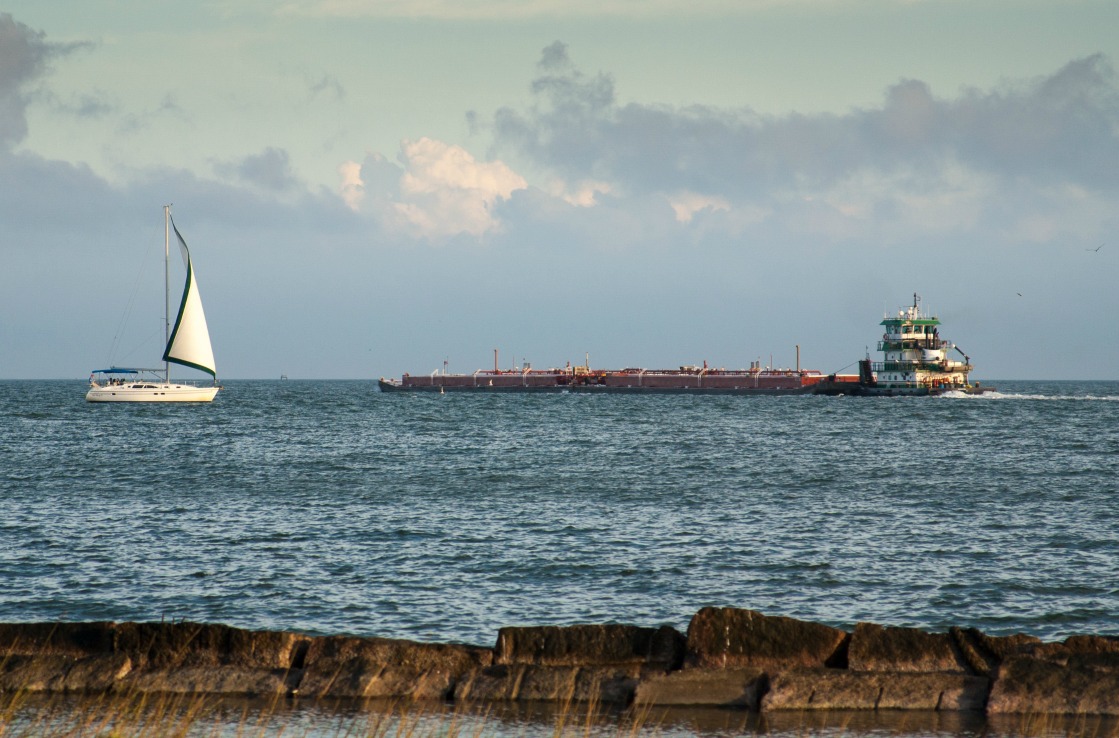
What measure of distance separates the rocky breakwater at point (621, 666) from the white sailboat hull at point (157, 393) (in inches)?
3318

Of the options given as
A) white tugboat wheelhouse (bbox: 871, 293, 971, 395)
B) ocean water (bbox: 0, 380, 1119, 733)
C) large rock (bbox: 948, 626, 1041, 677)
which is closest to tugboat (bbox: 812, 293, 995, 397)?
white tugboat wheelhouse (bbox: 871, 293, 971, 395)

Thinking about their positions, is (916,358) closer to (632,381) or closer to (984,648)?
(632,381)

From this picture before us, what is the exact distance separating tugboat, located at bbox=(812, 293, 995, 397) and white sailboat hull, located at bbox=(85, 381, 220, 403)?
67.7 m

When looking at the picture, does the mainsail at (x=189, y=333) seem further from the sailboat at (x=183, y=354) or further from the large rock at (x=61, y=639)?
the large rock at (x=61, y=639)

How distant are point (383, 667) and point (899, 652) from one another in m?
5.43

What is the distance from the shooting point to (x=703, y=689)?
11086mm

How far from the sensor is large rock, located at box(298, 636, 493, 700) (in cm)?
1124

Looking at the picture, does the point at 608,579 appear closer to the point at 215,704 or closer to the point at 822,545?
the point at 822,545

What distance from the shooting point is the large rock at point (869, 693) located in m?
10.9

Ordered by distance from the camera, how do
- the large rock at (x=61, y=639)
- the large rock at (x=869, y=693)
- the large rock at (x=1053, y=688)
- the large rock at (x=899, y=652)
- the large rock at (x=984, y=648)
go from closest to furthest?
the large rock at (x=1053, y=688), the large rock at (x=869, y=693), the large rock at (x=899, y=652), the large rock at (x=984, y=648), the large rock at (x=61, y=639)

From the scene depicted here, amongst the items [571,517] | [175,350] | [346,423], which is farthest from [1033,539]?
[175,350]

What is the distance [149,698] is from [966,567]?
15.3 m

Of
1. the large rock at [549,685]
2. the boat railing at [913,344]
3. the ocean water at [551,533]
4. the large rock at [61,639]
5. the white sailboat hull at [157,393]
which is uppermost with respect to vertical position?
the boat railing at [913,344]

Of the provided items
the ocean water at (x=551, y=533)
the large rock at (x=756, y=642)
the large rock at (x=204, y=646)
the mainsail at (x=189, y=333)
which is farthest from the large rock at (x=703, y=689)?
the mainsail at (x=189, y=333)
